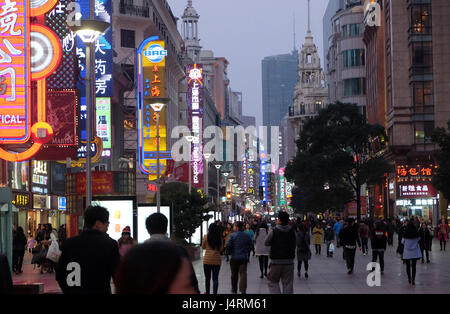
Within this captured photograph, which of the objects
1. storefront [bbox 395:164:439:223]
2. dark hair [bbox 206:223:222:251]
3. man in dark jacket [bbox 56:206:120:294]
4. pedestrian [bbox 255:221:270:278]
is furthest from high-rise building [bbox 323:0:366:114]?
man in dark jacket [bbox 56:206:120:294]

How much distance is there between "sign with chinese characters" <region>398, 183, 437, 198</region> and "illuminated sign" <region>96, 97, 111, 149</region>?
32.2 metres

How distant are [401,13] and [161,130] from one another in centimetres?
2639

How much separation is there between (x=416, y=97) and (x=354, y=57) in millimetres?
41249

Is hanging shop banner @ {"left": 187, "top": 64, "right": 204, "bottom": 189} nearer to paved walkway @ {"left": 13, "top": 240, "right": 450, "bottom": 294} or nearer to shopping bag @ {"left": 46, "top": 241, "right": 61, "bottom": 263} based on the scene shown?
paved walkway @ {"left": 13, "top": 240, "right": 450, "bottom": 294}

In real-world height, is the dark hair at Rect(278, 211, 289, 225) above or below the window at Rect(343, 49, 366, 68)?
below

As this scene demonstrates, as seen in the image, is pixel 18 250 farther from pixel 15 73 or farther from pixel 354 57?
pixel 354 57

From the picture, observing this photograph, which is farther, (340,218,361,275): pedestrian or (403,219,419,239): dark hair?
(340,218,361,275): pedestrian

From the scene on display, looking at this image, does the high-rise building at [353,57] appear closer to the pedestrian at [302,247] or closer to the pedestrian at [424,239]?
the pedestrian at [424,239]

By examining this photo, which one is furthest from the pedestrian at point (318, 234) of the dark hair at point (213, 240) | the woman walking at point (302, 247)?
the dark hair at point (213, 240)

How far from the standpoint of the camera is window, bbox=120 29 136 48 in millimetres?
76438

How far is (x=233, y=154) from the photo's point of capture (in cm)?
19212

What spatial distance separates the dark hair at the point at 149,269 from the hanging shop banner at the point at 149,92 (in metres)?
54.0

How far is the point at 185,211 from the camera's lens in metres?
40.4

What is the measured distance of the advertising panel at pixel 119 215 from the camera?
2658cm
